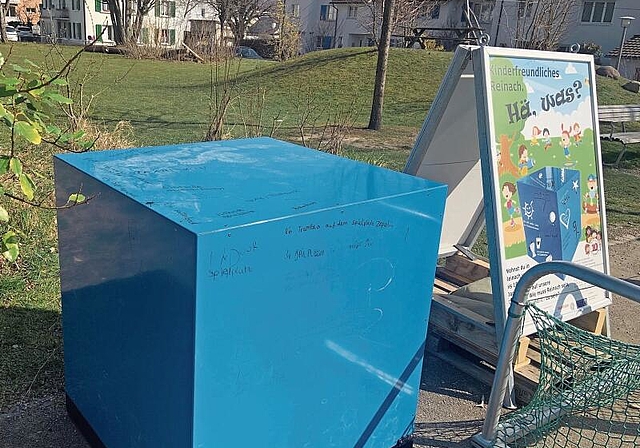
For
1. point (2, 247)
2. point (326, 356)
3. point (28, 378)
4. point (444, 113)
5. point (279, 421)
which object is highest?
point (444, 113)

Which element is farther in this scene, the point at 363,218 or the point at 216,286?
the point at 363,218

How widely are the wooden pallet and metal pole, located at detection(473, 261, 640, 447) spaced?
486 mm

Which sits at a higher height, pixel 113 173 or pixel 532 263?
pixel 113 173

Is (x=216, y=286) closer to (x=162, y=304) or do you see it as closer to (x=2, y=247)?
(x=162, y=304)

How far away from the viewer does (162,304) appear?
1837 millimetres

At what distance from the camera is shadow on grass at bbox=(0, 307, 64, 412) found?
9.79 feet

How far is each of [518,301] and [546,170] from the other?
43.9 inches

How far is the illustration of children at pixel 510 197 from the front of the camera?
306 cm

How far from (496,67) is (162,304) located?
2129 mm

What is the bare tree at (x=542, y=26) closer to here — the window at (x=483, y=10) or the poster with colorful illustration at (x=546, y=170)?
the window at (x=483, y=10)

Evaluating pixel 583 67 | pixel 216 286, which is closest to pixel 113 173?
pixel 216 286

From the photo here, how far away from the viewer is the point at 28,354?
3.26 metres

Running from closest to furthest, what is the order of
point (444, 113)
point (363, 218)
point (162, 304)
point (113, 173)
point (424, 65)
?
point (162, 304) < point (363, 218) < point (113, 173) < point (444, 113) < point (424, 65)

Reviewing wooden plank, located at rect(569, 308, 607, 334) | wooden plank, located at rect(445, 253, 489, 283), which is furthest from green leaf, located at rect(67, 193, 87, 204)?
wooden plank, located at rect(569, 308, 607, 334)
